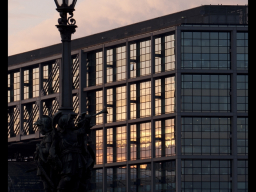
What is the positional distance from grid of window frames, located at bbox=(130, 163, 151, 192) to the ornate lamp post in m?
76.5

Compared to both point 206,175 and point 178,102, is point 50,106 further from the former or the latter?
point 206,175

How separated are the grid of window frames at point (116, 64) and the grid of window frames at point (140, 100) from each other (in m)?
2.54

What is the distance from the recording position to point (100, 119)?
99812 millimetres

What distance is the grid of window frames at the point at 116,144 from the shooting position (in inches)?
3760

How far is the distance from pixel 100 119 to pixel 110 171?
7349 millimetres

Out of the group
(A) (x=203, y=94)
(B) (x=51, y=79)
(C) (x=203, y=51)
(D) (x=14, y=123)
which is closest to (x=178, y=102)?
(A) (x=203, y=94)

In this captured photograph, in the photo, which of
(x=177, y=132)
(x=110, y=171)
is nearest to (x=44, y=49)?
(x=110, y=171)

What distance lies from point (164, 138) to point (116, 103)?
9504 mm

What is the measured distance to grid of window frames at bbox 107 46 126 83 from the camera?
96.5 metres

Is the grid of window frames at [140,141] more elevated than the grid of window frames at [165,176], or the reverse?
the grid of window frames at [140,141]

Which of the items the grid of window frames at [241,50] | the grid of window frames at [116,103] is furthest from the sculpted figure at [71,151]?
the grid of window frames at [116,103]

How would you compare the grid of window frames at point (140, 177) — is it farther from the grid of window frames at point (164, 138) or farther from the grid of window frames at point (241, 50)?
the grid of window frames at point (241, 50)

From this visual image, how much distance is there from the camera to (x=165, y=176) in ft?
295

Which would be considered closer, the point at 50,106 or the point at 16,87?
the point at 50,106
